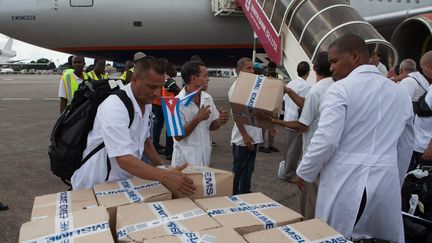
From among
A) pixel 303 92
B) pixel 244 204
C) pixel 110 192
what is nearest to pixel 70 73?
pixel 303 92

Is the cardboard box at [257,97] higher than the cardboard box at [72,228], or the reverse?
the cardboard box at [257,97]

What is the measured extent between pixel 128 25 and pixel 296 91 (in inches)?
296

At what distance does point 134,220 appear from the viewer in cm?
163

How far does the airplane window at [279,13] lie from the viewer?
24.9 ft

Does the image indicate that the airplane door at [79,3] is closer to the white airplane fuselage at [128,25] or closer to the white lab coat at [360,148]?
the white airplane fuselage at [128,25]

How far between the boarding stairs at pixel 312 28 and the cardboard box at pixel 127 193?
4.39m

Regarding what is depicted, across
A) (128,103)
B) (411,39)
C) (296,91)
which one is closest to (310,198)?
(128,103)

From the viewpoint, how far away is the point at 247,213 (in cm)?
181

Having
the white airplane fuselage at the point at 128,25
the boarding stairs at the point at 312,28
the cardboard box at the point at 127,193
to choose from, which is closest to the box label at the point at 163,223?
the cardboard box at the point at 127,193

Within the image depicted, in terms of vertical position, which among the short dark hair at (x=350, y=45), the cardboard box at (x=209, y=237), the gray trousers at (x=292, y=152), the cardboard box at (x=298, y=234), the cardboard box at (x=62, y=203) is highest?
the short dark hair at (x=350, y=45)

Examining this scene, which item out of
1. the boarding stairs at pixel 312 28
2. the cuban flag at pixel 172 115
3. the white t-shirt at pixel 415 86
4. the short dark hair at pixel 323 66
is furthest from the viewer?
the boarding stairs at pixel 312 28

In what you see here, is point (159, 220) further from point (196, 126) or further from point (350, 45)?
point (196, 126)

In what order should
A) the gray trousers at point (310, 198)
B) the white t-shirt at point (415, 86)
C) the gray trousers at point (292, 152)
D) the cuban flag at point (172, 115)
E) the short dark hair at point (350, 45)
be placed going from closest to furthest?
the short dark hair at point (350, 45)
the cuban flag at point (172, 115)
the gray trousers at point (310, 198)
the white t-shirt at point (415, 86)
the gray trousers at point (292, 152)

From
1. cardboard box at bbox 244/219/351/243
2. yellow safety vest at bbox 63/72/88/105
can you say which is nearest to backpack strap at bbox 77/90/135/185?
cardboard box at bbox 244/219/351/243
